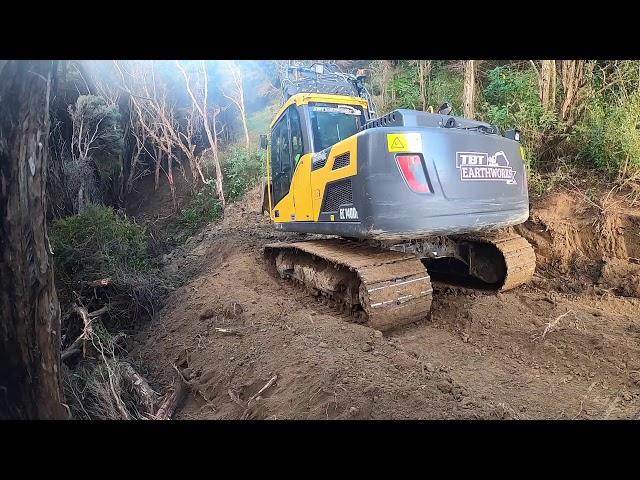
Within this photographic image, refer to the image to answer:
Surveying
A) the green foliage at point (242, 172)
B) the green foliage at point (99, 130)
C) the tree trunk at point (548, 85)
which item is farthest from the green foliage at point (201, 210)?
the tree trunk at point (548, 85)

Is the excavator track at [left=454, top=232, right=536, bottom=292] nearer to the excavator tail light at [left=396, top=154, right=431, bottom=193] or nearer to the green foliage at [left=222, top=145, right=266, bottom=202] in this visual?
the excavator tail light at [left=396, top=154, right=431, bottom=193]

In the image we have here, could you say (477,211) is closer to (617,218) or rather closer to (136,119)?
(617,218)

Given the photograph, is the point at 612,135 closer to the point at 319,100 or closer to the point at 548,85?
the point at 548,85

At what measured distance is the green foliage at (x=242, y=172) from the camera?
13727 mm

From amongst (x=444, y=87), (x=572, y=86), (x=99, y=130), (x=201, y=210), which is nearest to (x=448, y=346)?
(x=572, y=86)

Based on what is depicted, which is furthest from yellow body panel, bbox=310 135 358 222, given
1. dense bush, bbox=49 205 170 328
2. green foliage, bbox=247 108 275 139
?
green foliage, bbox=247 108 275 139

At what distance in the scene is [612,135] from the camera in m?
5.55

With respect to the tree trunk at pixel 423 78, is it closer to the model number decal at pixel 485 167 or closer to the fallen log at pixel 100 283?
the model number decal at pixel 485 167

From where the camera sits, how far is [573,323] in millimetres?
3730

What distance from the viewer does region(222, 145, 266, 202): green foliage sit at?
13.7 m

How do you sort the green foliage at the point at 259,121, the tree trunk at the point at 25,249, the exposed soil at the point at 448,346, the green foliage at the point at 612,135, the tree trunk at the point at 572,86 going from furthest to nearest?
1. the green foliage at the point at 259,121
2. the tree trunk at the point at 572,86
3. the green foliage at the point at 612,135
4. the exposed soil at the point at 448,346
5. the tree trunk at the point at 25,249

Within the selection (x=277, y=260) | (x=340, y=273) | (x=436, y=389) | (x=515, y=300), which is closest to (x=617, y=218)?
(x=515, y=300)

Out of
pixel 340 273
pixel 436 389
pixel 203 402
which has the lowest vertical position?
pixel 203 402

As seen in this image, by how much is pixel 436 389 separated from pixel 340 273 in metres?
1.99
